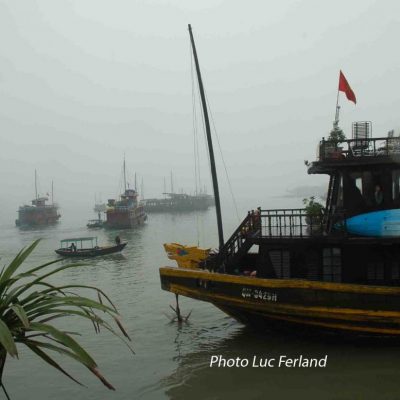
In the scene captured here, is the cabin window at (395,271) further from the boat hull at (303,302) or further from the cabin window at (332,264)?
the cabin window at (332,264)

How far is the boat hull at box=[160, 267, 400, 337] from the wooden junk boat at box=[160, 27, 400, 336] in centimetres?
2

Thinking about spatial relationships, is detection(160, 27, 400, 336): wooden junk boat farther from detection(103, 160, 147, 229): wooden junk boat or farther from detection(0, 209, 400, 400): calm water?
detection(103, 160, 147, 229): wooden junk boat

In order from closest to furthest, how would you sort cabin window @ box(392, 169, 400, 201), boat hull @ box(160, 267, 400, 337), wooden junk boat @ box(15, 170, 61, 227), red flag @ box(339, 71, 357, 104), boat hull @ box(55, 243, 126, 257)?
boat hull @ box(160, 267, 400, 337)
cabin window @ box(392, 169, 400, 201)
red flag @ box(339, 71, 357, 104)
boat hull @ box(55, 243, 126, 257)
wooden junk boat @ box(15, 170, 61, 227)

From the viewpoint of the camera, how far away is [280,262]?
1143cm

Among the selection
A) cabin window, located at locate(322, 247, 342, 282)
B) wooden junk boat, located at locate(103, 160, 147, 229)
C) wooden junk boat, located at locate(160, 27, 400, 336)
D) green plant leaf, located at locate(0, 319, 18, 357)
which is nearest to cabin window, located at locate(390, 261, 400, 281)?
wooden junk boat, located at locate(160, 27, 400, 336)

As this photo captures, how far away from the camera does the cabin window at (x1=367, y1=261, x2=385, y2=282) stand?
10.8 m

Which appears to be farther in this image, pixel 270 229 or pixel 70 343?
pixel 270 229

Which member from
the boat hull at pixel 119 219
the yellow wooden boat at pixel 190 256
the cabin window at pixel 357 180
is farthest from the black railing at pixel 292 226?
the boat hull at pixel 119 219

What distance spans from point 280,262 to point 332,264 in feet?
4.14

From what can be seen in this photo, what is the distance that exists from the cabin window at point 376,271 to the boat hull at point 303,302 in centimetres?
94

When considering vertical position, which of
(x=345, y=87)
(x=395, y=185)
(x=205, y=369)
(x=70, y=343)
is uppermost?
(x=345, y=87)

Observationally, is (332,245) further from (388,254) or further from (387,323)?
(387,323)

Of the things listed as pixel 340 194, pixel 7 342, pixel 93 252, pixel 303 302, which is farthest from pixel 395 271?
pixel 93 252

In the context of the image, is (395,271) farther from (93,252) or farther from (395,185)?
(93,252)
